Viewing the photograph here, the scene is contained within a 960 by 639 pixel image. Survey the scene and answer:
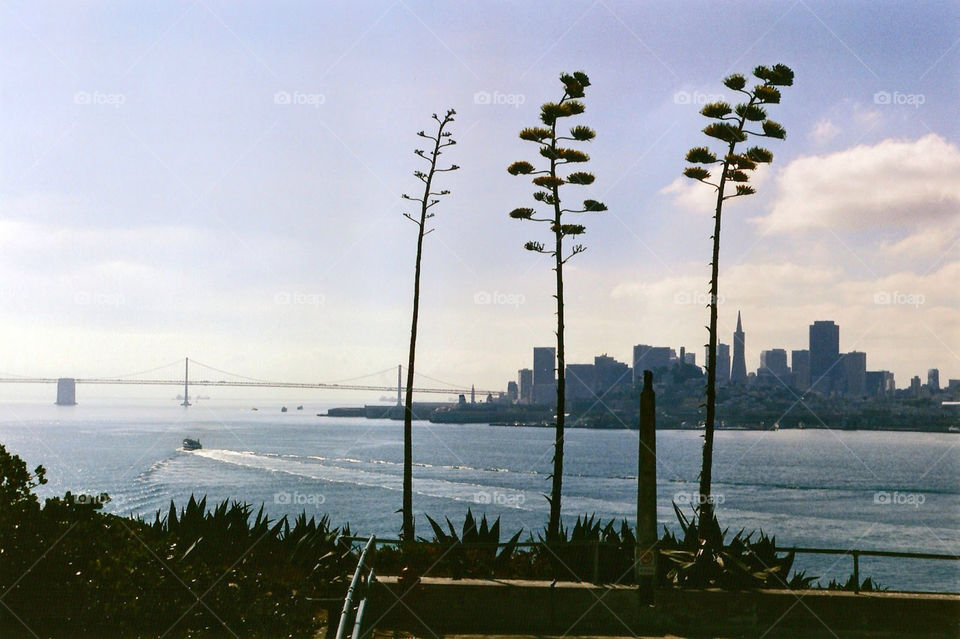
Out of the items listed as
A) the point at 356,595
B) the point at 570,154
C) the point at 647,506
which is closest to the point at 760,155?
the point at 570,154

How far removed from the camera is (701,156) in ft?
59.2

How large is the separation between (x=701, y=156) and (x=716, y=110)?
3.19ft

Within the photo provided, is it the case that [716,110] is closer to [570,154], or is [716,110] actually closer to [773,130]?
[773,130]

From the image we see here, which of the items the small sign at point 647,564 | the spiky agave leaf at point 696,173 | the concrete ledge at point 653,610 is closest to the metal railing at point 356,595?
the concrete ledge at point 653,610

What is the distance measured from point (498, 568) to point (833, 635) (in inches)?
160

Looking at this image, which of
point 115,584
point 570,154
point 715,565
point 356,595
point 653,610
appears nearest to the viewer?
point 356,595

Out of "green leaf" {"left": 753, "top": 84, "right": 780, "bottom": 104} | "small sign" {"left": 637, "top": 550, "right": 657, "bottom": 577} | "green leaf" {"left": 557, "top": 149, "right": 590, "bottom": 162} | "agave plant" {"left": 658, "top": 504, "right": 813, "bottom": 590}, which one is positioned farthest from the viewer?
"green leaf" {"left": 557, "top": 149, "right": 590, "bottom": 162}

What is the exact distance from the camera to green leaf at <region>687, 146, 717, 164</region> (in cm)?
1800

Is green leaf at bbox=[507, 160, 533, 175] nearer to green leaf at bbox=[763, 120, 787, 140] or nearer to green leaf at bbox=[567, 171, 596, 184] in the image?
green leaf at bbox=[567, 171, 596, 184]

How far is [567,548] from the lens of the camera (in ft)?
37.2

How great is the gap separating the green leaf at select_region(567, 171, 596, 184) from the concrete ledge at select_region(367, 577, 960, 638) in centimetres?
1257

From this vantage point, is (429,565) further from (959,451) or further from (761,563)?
Result: (959,451)

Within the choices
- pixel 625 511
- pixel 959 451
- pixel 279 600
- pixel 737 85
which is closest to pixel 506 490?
pixel 625 511

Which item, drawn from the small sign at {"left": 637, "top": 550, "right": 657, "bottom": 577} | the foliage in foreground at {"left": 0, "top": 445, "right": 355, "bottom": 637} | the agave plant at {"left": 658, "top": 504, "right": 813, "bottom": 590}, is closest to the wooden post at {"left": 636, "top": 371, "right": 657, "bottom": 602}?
the small sign at {"left": 637, "top": 550, "right": 657, "bottom": 577}
